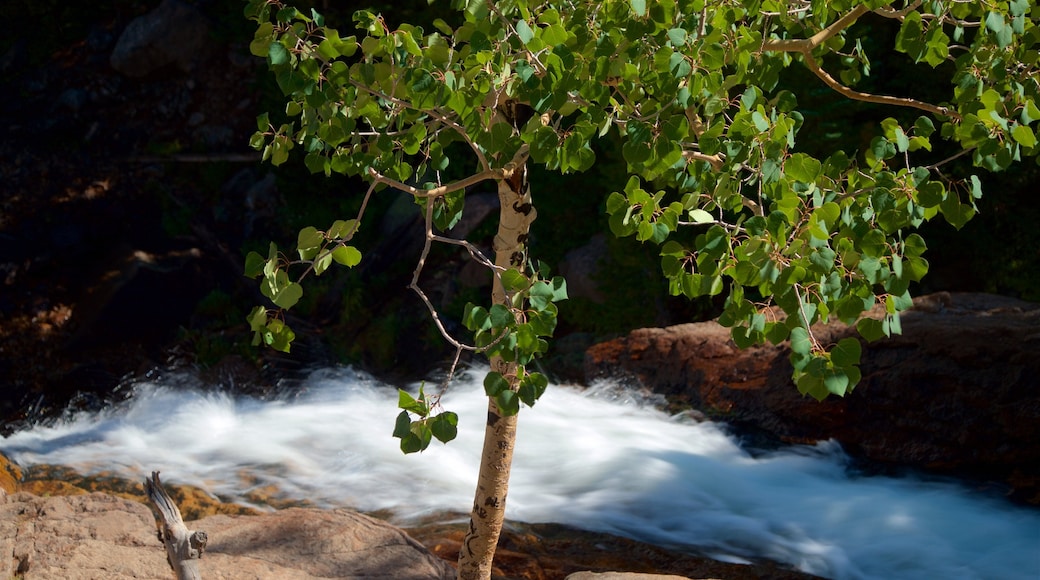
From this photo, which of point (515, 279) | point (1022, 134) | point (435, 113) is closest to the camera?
point (515, 279)

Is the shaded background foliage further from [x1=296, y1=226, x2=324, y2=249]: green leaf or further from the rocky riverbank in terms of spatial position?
[x1=296, y1=226, x2=324, y2=249]: green leaf

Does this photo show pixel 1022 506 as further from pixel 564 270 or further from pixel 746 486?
pixel 564 270

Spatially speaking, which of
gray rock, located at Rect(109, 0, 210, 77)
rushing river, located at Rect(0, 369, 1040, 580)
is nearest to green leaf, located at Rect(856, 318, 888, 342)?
rushing river, located at Rect(0, 369, 1040, 580)

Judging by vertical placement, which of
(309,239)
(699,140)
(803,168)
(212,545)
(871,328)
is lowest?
(212,545)

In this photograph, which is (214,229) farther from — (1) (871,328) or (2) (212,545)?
(1) (871,328)

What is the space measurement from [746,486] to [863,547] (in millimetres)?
961

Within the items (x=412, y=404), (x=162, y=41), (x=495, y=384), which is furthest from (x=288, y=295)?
(x=162, y=41)

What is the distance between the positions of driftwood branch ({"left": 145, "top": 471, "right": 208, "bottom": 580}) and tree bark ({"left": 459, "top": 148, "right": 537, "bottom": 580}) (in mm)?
1069

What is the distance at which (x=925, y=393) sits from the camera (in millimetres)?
6566

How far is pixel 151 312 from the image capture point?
11008 mm

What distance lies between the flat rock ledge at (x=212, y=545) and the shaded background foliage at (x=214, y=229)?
4642mm

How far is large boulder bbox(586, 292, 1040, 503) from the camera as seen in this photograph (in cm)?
633

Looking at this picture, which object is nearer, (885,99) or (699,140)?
(699,140)

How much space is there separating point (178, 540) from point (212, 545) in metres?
0.60
